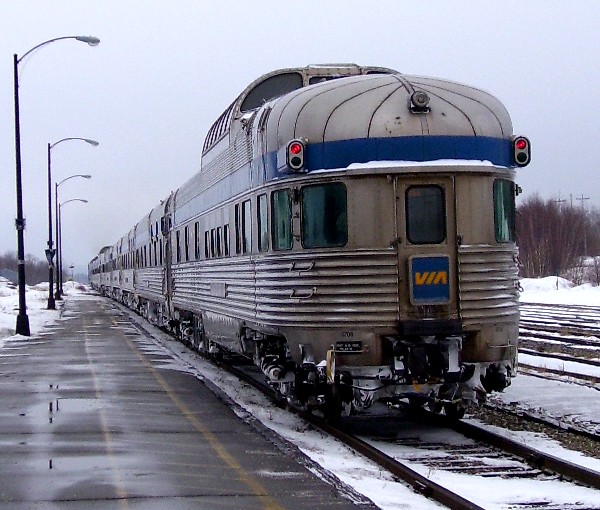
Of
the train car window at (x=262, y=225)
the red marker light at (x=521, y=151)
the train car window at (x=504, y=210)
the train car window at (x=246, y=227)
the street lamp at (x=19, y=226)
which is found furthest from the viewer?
the street lamp at (x=19, y=226)

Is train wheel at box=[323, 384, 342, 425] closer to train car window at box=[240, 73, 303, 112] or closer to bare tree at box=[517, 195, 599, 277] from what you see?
train car window at box=[240, 73, 303, 112]

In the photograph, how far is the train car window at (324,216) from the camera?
1035cm

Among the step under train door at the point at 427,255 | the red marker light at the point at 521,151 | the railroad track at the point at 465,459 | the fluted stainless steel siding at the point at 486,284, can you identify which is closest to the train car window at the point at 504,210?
the fluted stainless steel siding at the point at 486,284

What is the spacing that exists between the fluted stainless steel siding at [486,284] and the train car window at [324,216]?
50.2 inches

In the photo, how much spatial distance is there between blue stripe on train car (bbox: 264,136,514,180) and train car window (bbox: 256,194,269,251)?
43.0 inches

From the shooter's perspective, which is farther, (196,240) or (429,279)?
(196,240)

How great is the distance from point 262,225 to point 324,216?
1.41m

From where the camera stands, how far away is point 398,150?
10.2m

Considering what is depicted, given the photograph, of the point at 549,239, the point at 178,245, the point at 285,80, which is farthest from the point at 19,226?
the point at 549,239

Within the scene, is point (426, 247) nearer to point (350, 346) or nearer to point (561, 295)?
point (350, 346)

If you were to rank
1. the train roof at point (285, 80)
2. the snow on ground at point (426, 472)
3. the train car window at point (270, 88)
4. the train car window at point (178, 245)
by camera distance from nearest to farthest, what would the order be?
the snow on ground at point (426, 472), the train roof at point (285, 80), the train car window at point (270, 88), the train car window at point (178, 245)

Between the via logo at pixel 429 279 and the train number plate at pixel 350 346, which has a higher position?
the via logo at pixel 429 279

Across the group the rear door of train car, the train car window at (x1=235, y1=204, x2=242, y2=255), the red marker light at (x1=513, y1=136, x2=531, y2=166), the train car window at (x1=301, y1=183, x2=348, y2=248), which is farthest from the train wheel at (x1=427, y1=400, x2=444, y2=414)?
the train car window at (x1=235, y1=204, x2=242, y2=255)

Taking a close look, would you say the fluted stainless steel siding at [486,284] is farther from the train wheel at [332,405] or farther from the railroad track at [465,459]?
the train wheel at [332,405]
